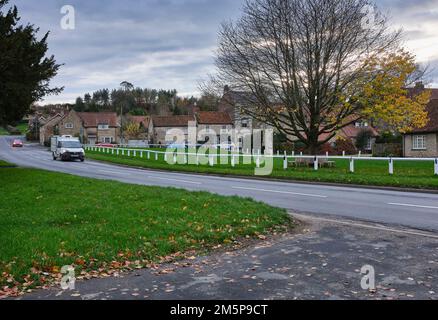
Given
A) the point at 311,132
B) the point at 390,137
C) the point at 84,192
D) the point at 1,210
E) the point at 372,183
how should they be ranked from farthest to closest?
the point at 390,137, the point at 311,132, the point at 372,183, the point at 84,192, the point at 1,210

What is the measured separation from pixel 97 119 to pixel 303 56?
7859 cm

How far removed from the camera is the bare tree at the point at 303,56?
1093 inches

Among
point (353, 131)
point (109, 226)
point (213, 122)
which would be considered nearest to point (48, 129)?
point (213, 122)

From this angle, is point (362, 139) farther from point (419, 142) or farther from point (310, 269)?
point (310, 269)

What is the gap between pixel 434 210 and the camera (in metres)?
12.7

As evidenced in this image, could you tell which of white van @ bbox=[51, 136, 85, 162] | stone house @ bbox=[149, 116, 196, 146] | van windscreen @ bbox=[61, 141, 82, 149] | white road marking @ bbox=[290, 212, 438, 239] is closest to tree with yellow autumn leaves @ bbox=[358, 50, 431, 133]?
white road marking @ bbox=[290, 212, 438, 239]

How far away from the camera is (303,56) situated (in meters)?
28.6

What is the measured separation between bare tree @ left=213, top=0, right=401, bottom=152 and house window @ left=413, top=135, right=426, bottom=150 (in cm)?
1681

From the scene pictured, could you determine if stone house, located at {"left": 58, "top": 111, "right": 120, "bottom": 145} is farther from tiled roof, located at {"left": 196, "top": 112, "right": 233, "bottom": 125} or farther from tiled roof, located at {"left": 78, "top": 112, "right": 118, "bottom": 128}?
tiled roof, located at {"left": 196, "top": 112, "right": 233, "bottom": 125}

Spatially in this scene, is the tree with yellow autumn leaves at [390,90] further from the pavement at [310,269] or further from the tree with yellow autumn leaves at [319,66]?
the pavement at [310,269]

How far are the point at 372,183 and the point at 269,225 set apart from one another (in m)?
11.7

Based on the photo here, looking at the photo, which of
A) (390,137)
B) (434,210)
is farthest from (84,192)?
(390,137)
